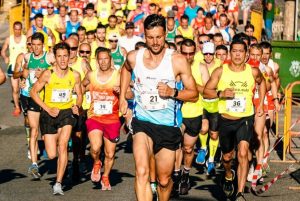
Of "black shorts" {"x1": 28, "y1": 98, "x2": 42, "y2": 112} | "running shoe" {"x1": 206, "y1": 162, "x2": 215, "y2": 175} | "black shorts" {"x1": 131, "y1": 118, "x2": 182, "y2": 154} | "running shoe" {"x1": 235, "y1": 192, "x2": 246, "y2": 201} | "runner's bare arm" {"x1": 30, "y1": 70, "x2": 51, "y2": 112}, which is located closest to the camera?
"black shorts" {"x1": 131, "y1": 118, "x2": 182, "y2": 154}

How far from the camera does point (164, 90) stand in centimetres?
853

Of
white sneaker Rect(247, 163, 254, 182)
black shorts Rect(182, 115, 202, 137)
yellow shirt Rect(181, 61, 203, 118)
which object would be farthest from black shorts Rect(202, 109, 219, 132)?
black shorts Rect(182, 115, 202, 137)

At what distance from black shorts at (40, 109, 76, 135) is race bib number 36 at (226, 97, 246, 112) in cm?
206

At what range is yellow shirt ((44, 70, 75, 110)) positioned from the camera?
37.8 ft

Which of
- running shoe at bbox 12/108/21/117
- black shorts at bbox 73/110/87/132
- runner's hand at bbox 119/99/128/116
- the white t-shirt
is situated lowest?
running shoe at bbox 12/108/21/117

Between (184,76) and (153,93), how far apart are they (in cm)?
35

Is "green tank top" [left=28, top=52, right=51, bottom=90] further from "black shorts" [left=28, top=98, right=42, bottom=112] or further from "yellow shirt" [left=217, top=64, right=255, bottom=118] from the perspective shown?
"yellow shirt" [left=217, top=64, right=255, bottom=118]

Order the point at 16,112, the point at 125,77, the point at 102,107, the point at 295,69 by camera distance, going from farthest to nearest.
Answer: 1. the point at 295,69
2. the point at 16,112
3. the point at 102,107
4. the point at 125,77

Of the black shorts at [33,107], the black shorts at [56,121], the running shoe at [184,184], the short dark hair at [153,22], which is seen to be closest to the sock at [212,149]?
the running shoe at [184,184]

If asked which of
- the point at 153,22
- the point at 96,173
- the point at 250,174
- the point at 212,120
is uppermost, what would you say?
the point at 153,22

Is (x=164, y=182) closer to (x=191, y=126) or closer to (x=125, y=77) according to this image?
(x=125, y=77)

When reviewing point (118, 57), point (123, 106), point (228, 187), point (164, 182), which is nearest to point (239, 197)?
point (228, 187)

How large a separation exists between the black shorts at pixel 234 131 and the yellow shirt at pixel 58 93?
6.78ft

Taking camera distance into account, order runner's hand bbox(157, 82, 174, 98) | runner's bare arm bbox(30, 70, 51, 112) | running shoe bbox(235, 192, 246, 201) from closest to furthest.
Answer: runner's hand bbox(157, 82, 174, 98) < running shoe bbox(235, 192, 246, 201) < runner's bare arm bbox(30, 70, 51, 112)
